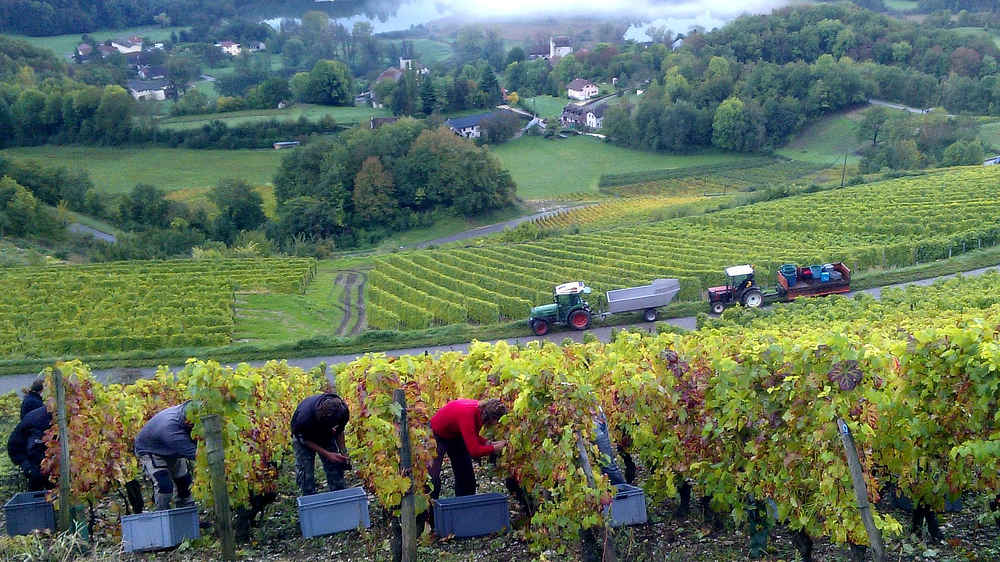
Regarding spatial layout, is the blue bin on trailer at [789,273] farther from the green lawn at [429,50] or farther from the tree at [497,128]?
the green lawn at [429,50]

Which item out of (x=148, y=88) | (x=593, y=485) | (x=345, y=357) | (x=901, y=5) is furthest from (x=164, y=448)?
(x=901, y=5)

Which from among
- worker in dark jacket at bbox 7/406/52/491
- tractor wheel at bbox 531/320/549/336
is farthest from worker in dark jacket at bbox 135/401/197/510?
tractor wheel at bbox 531/320/549/336

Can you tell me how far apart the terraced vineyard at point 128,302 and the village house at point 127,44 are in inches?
4686

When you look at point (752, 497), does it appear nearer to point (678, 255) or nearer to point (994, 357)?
point (994, 357)

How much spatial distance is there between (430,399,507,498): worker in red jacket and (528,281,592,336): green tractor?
63.8 feet

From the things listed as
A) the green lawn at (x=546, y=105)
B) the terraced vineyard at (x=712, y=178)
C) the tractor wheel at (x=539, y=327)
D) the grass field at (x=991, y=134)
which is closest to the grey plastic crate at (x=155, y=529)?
the tractor wheel at (x=539, y=327)

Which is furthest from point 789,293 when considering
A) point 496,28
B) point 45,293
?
point 496,28

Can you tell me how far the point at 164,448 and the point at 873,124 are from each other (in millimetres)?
87096

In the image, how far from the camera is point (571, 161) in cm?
9062

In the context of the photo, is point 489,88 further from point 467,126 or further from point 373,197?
point 373,197

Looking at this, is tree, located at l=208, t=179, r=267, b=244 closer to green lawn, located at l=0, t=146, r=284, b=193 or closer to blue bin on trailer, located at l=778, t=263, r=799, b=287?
green lawn, located at l=0, t=146, r=284, b=193

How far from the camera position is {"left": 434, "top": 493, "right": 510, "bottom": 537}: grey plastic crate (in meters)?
9.91

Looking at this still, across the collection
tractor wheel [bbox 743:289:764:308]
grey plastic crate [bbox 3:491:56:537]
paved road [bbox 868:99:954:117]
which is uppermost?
grey plastic crate [bbox 3:491:56:537]

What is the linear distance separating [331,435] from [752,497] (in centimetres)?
493
